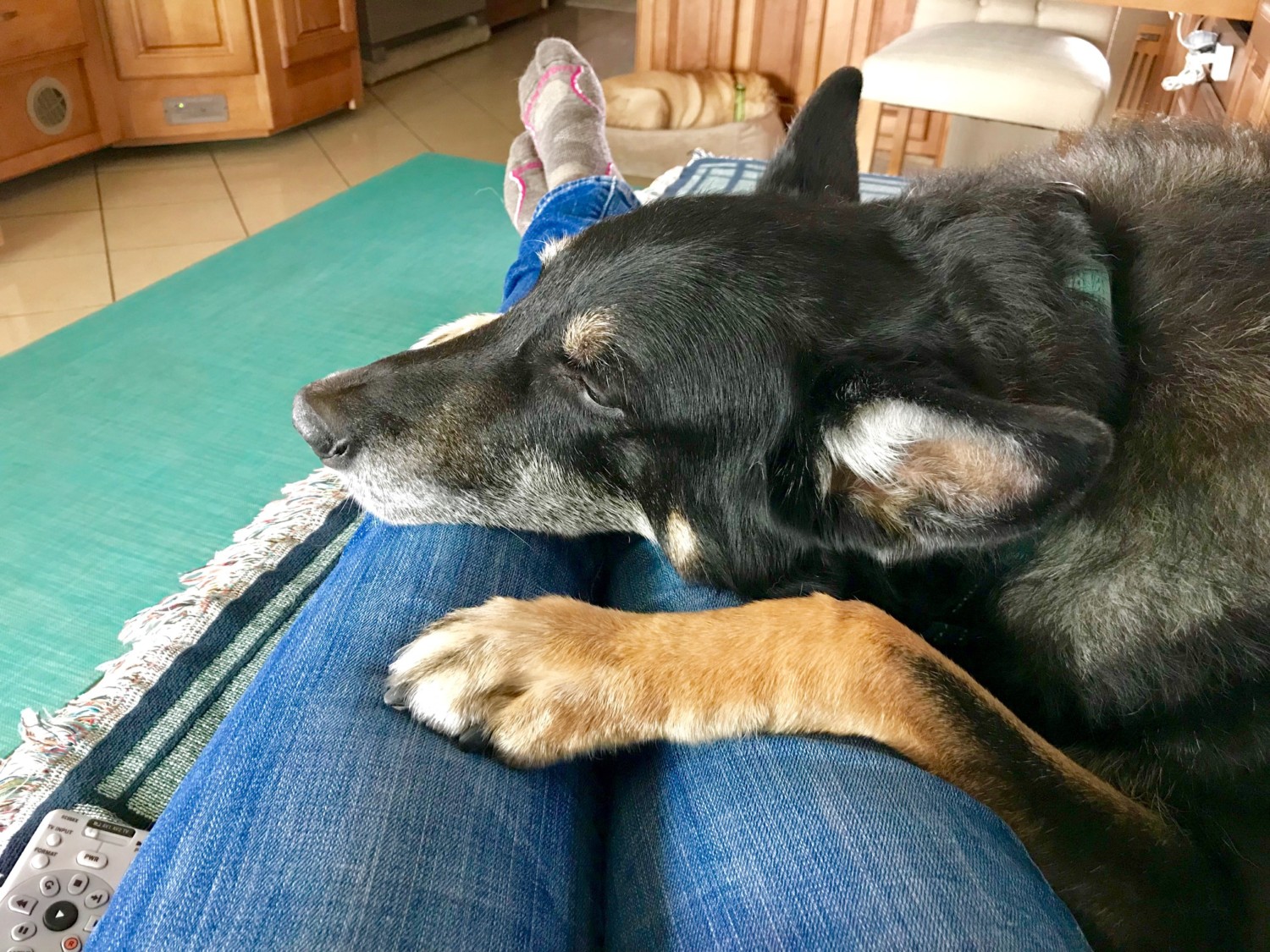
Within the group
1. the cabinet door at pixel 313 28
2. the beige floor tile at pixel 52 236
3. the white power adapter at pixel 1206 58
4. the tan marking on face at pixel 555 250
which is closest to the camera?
the tan marking on face at pixel 555 250

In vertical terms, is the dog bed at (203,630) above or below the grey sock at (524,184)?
below

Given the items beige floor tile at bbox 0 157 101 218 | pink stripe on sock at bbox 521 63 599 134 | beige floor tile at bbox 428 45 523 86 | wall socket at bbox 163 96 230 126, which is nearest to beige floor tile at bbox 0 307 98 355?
beige floor tile at bbox 0 157 101 218

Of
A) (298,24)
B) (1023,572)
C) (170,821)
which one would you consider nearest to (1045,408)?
(1023,572)

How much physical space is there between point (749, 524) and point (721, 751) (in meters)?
0.39

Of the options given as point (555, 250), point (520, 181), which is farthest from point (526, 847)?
point (520, 181)

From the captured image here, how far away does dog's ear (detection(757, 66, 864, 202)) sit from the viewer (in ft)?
5.81

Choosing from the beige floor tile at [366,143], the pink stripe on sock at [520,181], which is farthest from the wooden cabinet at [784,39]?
the pink stripe on sock at [520,181]

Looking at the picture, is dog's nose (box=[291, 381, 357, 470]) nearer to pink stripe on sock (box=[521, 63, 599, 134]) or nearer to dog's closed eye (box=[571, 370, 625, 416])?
dog's closed eye (box=[571, 370, 625, 416])

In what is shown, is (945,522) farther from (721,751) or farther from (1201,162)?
(1201,162)

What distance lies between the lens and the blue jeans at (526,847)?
948 mm

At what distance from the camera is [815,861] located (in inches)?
39.5

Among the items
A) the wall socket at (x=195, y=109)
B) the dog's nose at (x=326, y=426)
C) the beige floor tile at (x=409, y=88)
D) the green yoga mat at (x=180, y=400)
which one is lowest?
the green yoga mat at (x=180, y=400)

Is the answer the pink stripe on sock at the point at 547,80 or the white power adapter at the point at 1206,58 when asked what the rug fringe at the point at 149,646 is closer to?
the pink stripe on sock at the point at 547,80

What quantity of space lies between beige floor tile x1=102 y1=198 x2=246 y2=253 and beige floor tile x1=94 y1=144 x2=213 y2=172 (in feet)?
2.58
